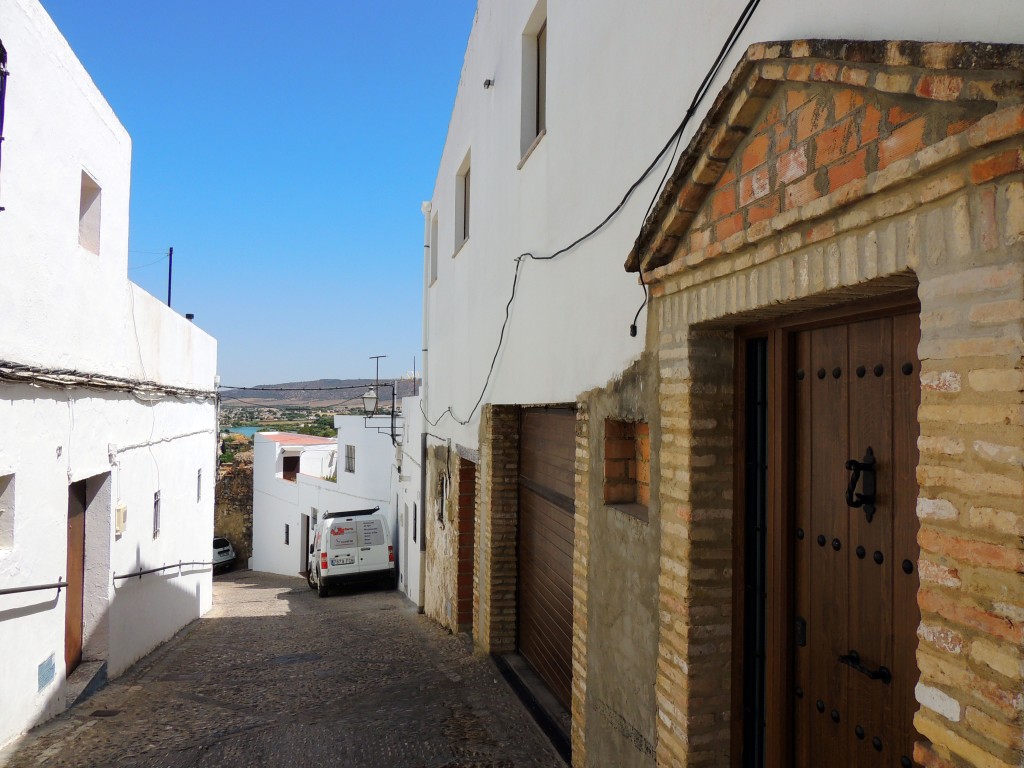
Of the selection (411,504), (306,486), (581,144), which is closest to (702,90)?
(581,144)

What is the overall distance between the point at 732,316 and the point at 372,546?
1509 cm

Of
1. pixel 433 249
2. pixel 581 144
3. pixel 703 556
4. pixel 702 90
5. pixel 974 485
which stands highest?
pixel 433 249

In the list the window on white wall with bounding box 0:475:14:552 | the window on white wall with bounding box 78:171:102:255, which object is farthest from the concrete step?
the window on white wall with bounding box 78:171:102:255

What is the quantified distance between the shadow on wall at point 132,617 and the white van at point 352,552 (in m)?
4.89

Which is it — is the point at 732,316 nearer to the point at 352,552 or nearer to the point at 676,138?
the point at 676,138

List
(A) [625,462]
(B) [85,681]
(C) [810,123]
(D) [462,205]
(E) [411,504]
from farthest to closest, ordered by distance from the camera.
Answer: (E) [411,504], (D) [462,205], (B) [85,681], (A) [625,462], (C) [810,123]

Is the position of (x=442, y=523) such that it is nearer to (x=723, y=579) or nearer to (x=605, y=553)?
(x=605, y=553)

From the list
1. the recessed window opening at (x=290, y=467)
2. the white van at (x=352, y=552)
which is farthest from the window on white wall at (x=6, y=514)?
the recessed window opening at (x=290, y=467)

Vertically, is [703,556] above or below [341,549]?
above

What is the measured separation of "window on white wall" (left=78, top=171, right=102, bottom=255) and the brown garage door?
14.5ft

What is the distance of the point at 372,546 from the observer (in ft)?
55.4

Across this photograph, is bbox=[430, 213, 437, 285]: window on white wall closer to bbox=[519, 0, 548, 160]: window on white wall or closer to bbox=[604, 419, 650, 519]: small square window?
bbox=[519, 0, 548, 160]: window on white wall

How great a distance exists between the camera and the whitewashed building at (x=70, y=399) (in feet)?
16.6

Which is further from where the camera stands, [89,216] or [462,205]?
[462,205]
